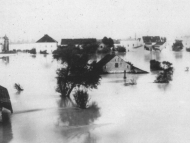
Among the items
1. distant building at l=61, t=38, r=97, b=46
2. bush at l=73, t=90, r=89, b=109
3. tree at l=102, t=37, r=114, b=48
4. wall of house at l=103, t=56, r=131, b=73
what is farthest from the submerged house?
bush at l=73, t=90, r=89, b=109

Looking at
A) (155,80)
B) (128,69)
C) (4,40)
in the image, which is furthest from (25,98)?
(128,69)

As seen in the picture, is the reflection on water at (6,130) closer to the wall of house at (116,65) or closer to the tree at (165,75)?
the tree at (165,75)

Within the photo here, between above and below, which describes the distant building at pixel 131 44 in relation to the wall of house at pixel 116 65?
above

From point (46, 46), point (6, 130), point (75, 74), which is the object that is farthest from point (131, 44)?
point (6, 130)

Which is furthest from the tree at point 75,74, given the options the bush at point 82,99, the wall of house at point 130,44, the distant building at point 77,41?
the wall of house at point 130,44

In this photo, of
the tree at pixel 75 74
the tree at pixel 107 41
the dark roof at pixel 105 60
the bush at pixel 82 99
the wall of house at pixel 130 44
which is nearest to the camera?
the bush at pixel 82 99

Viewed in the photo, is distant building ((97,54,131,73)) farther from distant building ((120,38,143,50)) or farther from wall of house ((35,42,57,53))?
wall of house ((35,42,57,53))

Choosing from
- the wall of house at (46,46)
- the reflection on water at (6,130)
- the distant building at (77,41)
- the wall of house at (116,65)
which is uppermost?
the distant building at (77,41)
